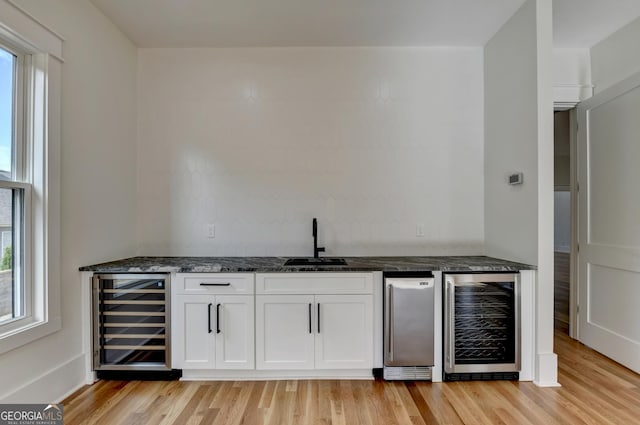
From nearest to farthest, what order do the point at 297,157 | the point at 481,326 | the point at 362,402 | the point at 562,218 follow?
the point at 362,402, the point at 481,326, the point at 297,157, the point at 562,218

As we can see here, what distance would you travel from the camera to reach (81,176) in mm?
2318

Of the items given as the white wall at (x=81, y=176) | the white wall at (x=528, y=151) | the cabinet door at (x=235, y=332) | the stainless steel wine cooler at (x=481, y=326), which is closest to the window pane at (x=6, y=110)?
the white wall at (x=81, y=176)

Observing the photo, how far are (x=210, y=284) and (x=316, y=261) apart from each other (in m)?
0.87

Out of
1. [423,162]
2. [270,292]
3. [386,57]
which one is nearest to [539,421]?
[270,292]

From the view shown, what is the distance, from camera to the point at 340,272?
7.82 ft

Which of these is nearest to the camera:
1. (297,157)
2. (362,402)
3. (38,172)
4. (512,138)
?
(38,172)

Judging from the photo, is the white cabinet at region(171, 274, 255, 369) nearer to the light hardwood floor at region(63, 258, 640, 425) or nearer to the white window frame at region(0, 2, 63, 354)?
the light hardwood floor at region(63, 258, 640, 425)

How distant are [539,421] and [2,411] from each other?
3061 millimetres

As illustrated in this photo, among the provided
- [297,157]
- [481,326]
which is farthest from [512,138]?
[297,157]

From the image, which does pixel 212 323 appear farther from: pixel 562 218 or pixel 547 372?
pixel 562 218

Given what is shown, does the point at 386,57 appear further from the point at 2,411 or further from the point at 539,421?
the point at 2,411

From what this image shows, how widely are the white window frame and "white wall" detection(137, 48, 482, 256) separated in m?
0.97

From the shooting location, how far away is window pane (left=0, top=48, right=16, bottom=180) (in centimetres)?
185

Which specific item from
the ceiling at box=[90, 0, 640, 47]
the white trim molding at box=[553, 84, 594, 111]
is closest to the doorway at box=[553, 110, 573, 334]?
the white trim molding at box=[553, 84, 594, 111]
